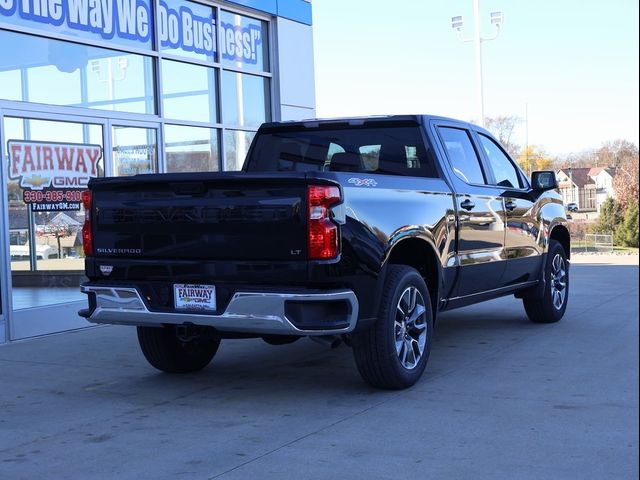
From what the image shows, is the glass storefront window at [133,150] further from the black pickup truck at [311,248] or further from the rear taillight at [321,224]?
the rear taillight at [321,224]

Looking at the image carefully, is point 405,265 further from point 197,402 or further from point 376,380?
point 197,402

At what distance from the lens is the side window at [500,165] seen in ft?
25.3

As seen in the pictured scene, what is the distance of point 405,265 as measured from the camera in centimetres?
596

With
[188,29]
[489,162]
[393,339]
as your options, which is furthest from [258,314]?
[188,29]

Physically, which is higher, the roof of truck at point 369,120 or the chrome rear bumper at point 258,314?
the roof of truck at point 369,120

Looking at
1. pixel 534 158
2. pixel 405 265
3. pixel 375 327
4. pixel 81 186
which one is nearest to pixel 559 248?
pixel 405 265

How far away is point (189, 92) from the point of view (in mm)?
11258

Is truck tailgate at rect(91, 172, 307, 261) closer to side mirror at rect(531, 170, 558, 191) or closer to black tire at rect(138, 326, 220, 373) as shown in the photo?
black tire at rect(138, 326, 220, 373)

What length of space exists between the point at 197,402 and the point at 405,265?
5.78 feet

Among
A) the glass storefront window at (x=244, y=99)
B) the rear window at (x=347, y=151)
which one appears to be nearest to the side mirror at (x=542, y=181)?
the rear window at (x=347, y=151)

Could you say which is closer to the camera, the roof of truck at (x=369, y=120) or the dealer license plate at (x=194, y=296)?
the dealer license plate at (x=194, y=296)

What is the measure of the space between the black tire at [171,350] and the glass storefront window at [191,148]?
457cm

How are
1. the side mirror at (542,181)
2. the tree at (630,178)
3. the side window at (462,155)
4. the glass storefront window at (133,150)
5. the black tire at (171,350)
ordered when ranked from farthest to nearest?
the glass storefront window at (133,150), the side mirror at (542,181), the side window at (462,155), the black tire at (171,350), the tree at (630,178)

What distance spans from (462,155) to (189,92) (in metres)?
5.28
